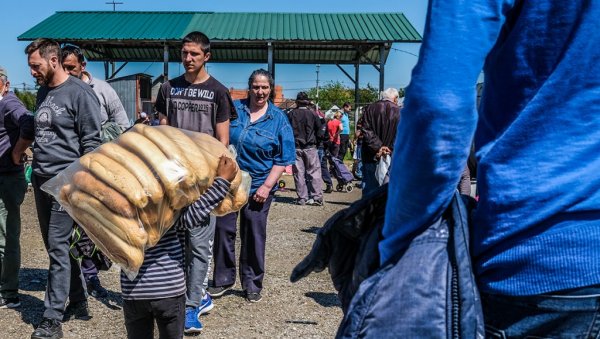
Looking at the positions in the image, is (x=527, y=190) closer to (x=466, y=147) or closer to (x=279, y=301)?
(x=466, y=147)

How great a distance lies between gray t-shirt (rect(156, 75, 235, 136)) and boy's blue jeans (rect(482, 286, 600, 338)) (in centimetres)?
429

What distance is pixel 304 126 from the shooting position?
13.2m

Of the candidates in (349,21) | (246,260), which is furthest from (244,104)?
(349,21)

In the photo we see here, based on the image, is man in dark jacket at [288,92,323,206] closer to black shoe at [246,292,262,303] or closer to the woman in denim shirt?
the woman in denim shirt

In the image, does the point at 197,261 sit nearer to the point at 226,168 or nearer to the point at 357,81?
the point at 226,168

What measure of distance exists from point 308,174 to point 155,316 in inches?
398

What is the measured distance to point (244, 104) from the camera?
6312 millimetres

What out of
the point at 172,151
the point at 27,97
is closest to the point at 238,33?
the point at 172,151

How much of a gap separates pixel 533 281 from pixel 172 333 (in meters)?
2.50

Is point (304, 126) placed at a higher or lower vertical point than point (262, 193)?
lower

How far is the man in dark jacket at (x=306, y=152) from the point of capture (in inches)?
516

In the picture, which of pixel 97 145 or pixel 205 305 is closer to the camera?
pixel 97 145

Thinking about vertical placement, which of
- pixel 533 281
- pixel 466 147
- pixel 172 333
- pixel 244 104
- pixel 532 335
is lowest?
pixel 172 333

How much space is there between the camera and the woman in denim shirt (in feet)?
20.3
